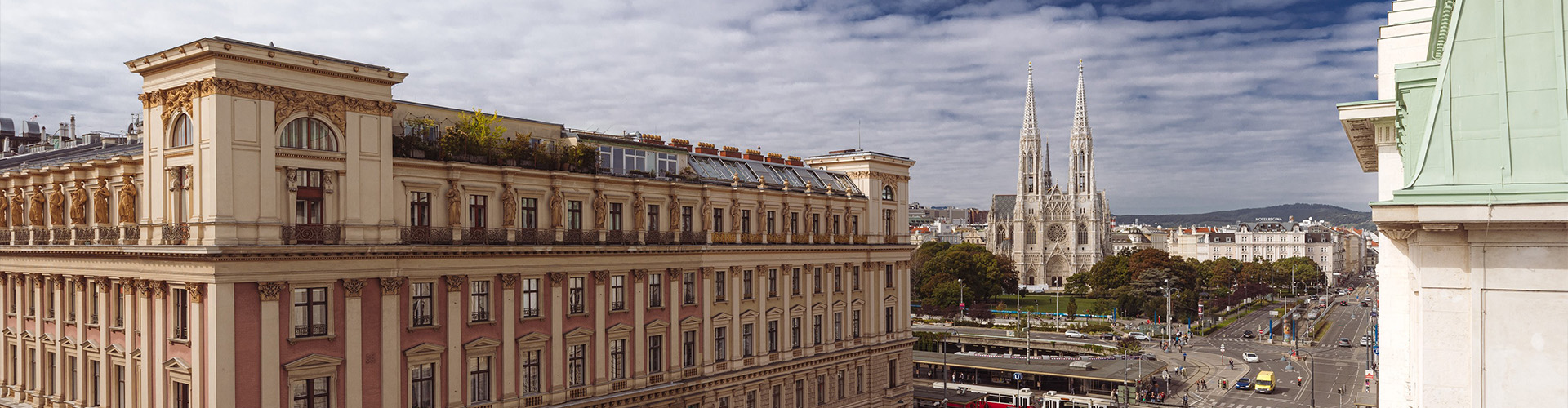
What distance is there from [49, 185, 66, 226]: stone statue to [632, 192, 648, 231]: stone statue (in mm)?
23082

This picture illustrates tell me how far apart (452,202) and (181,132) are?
9376 millimetres

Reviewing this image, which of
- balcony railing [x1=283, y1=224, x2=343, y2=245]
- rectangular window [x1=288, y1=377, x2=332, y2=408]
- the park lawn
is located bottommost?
the park lawn

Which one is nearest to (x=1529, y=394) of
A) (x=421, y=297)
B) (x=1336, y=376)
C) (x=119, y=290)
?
(x=421, y=297)

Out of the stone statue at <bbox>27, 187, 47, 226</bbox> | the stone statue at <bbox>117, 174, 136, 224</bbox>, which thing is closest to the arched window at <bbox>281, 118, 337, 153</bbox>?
the stone statue at <bbox>117, 174, 136, 224</bbox>

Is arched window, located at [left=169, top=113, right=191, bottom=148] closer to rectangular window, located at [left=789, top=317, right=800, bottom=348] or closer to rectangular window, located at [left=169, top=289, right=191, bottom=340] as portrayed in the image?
rectangular window, located at [left=169, top=289, right=191, bottom=340]

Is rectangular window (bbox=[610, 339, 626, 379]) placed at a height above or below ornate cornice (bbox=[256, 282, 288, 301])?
below

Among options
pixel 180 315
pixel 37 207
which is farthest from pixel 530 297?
pixel 37 207

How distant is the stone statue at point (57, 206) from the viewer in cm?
4038

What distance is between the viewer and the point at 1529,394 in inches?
667

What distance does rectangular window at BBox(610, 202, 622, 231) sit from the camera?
46.8m

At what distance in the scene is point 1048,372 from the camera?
281 ft

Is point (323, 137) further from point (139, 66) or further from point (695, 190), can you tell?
point (695, 190)

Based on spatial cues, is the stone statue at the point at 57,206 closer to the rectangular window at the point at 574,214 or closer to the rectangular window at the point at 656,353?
the rectangular window at the point at 574,214

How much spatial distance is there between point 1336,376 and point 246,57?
99.6m
